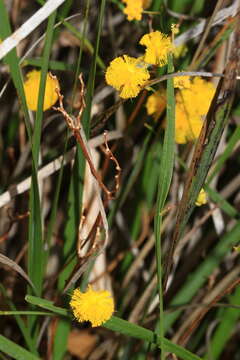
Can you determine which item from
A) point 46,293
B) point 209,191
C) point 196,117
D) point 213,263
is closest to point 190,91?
point 196,117

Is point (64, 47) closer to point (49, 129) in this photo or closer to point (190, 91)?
point (49, 129)

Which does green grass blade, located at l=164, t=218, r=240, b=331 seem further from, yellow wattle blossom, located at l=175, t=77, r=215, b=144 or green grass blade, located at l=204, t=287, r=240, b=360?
yellow wattle blossom, located at l=175, t=77, r=215, b=144

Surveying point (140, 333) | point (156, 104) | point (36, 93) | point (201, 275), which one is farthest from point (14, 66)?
point (201, 275)

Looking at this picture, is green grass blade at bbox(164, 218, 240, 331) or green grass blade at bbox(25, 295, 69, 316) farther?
green grass blade at bbox(164, 218, 240, 331)

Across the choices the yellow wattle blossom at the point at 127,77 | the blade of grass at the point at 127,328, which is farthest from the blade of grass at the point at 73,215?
the blade of grass at the point at 127,328

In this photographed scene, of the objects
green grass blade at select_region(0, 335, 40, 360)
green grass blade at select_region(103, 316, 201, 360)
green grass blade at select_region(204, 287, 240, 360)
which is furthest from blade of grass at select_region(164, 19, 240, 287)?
green grass blade at select_region(204, 287, 240, 360)

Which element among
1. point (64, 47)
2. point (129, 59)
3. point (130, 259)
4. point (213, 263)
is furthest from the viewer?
point (64, 47)
